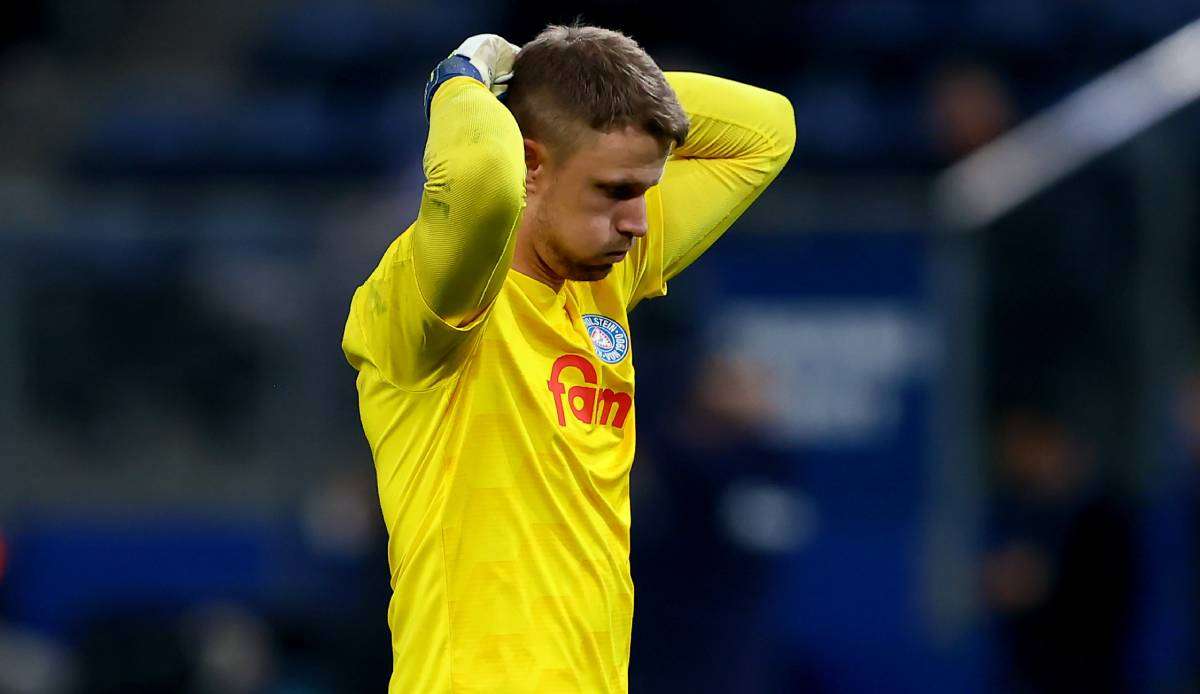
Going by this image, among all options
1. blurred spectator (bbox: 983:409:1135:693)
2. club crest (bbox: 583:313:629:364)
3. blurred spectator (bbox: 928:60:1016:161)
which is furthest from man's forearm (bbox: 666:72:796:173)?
blurred spectator (bbox: 928:60:1016:161)

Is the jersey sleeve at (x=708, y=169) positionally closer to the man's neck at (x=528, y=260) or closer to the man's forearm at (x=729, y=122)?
the man's forearm at (x=729, y=122)

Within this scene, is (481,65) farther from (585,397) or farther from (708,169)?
(708,169)

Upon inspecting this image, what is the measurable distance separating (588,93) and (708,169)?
645 mm

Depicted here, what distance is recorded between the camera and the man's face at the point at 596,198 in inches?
104

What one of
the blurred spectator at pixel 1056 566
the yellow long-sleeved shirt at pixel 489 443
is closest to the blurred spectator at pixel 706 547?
the blurred spectator at pixel 1056 566

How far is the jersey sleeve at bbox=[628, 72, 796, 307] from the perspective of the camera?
3.15m

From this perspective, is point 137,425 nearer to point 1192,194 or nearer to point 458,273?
point 1192,194

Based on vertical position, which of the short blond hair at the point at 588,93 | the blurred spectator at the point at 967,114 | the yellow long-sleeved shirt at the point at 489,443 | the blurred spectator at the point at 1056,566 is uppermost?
the blurred spectator at the point at 967,114

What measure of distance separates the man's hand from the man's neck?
22cm

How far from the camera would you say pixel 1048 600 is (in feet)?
20.6

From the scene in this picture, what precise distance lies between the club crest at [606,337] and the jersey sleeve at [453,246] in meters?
0.30

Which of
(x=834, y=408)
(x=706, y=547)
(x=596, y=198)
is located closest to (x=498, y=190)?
(x=596, y=198)

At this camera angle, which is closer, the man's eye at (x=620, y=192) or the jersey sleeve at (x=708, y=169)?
the man's eye at (x=620, y=192)

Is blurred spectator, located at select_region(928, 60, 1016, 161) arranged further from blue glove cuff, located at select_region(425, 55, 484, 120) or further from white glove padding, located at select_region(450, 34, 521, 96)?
blue glove cuff, located at select_region(425, 55, 484, 120)
